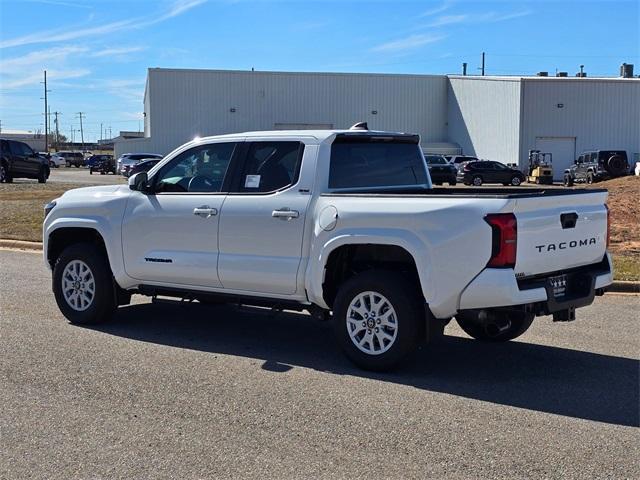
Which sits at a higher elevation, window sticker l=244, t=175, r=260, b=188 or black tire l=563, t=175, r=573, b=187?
window sticker l=244, t=175, r=260, b=188

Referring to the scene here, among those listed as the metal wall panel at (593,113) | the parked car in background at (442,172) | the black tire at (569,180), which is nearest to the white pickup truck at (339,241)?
the parked car in background at (442,172)

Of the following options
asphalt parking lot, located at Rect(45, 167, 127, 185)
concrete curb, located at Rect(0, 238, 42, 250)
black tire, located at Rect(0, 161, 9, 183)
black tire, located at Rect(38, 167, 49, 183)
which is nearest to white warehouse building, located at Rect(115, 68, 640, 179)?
asphalt parking lot, located at Rect(45, 167, 127, 185)

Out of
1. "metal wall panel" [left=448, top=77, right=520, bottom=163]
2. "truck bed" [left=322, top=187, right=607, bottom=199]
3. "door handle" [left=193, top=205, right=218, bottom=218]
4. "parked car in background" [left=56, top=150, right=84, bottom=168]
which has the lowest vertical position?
"door handle" [left=193, top=205, right=218, bottom=218]

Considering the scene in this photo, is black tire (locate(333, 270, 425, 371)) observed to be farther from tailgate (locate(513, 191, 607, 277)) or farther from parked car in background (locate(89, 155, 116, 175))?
parked car in background (locate(89, 155, 116, 175))

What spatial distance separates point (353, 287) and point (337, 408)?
3.96 feet

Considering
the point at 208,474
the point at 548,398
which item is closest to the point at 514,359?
the point at 548,398

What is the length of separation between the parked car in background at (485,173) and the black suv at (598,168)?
3137mm

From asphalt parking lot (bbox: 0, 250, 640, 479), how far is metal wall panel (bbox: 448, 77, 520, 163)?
151 ft

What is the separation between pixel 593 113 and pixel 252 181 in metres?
50.9

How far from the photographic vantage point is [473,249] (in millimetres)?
5629

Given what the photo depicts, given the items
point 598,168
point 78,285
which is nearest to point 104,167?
point 598,168

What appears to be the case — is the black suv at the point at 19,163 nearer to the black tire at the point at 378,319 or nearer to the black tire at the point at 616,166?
the black tire at the point at 616,166

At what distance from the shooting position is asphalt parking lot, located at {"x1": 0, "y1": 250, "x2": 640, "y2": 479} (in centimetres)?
443

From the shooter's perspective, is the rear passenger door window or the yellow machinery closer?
the rear passenger door window
